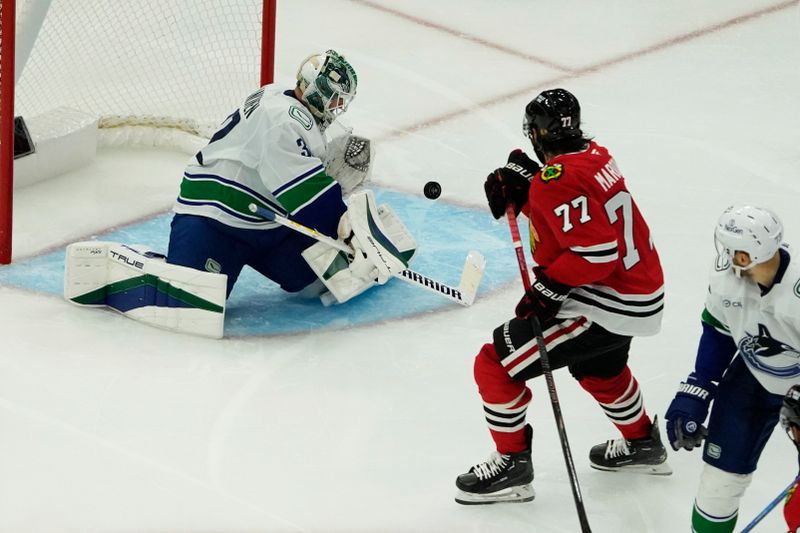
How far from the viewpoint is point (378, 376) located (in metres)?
3.89

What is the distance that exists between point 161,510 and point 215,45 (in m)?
2.89

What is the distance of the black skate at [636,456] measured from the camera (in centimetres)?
346

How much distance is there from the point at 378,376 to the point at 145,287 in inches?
28.0

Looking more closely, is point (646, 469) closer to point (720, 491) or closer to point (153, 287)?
point (720, 491)

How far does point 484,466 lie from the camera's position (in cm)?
335

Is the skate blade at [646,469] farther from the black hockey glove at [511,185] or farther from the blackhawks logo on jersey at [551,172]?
the blackhawks logo on jersey at [551,172]

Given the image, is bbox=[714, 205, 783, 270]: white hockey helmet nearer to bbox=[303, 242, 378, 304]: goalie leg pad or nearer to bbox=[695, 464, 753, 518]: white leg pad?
bbox=[695, 464, 753, 518]: white leg pad

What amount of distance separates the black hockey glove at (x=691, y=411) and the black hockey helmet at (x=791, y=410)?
22 centimetres

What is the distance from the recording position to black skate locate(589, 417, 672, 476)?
3.46 metres

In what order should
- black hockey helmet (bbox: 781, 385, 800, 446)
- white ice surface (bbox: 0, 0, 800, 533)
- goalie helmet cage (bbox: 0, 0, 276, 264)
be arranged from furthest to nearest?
1. goalie helmet cage (bbox: 0, 0, 276, 264)
2. white ice surface (bbox: 0, 0, 800, 533)
3. black hockey helmet (bbox: 781, 385, 800, 446)

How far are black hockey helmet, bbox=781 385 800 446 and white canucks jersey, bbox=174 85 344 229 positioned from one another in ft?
5.50

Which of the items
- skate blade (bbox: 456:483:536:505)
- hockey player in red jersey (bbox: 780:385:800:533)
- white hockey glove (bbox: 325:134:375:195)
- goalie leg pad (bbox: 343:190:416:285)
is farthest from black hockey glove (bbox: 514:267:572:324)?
white hockey glove (bbox: 325:134:375:195)

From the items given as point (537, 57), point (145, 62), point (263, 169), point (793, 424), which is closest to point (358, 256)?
point (263, 169)

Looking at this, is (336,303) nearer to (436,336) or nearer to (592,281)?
(436,336)
